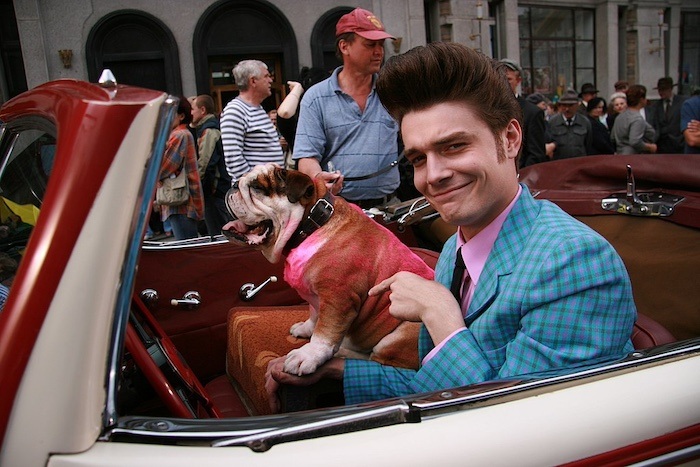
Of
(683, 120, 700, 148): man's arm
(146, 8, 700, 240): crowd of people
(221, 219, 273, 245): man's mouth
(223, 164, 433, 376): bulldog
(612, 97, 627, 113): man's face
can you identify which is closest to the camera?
(223, 164, 433, 376): bulldog

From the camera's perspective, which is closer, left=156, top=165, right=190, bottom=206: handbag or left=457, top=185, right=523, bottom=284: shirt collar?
left=457, top=185, right=523, bottom=284: shirt collar

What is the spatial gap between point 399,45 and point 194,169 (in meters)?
8.27

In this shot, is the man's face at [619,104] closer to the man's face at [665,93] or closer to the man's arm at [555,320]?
the man's face at [665,93]

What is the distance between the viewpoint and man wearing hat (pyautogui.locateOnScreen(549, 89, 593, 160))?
6148 millimetres

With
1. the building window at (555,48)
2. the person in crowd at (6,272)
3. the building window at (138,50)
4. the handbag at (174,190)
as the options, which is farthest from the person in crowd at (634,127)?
the building window at (555,48)

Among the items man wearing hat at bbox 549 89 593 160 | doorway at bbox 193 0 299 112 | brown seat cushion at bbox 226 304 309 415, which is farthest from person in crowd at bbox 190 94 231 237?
doorway at bbox 193 0 299 112

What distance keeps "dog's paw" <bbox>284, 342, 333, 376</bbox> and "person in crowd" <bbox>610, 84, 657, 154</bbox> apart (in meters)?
6.29

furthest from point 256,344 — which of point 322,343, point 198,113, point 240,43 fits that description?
point 240,43

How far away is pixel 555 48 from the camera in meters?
15.5

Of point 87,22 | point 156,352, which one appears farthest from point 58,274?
point 87,22

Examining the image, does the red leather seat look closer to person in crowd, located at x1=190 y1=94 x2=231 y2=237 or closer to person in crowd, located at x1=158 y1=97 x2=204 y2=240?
person in crowd, located at x1=158 y1=97 x2=204 y2=240

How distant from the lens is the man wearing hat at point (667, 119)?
772 cm

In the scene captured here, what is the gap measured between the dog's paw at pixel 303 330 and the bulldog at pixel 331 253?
0.15m

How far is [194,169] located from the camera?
15.6ft
